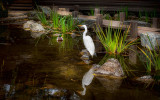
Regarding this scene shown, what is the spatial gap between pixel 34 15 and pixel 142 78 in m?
10.4

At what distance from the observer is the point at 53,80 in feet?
14.8

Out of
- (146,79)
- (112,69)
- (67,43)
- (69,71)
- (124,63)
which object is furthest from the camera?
(67,43)

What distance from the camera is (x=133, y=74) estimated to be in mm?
4969

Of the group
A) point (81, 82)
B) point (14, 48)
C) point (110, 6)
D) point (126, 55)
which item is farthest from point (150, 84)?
point (110, 6)

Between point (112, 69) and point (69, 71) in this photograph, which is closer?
point (112, 69)

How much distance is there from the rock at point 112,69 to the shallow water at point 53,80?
21 centimetres

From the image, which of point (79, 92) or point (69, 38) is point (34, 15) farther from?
point (79, 92)

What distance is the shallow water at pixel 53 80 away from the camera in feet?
12.7

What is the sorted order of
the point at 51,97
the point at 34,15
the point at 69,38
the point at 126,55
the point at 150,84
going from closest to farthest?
the point at 51,97 → the point at 150,84 → the point at 126,55 → the point at 69,38 → the point at 34,15

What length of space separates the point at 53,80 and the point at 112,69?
119 cm

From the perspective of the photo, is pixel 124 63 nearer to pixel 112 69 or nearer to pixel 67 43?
pixel 112 69

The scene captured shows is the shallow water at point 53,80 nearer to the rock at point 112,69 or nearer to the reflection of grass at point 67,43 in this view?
the rock at point 112,69

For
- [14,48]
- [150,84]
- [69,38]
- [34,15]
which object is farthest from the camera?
[34,15]

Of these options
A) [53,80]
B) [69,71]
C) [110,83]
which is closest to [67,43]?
[69,71]
